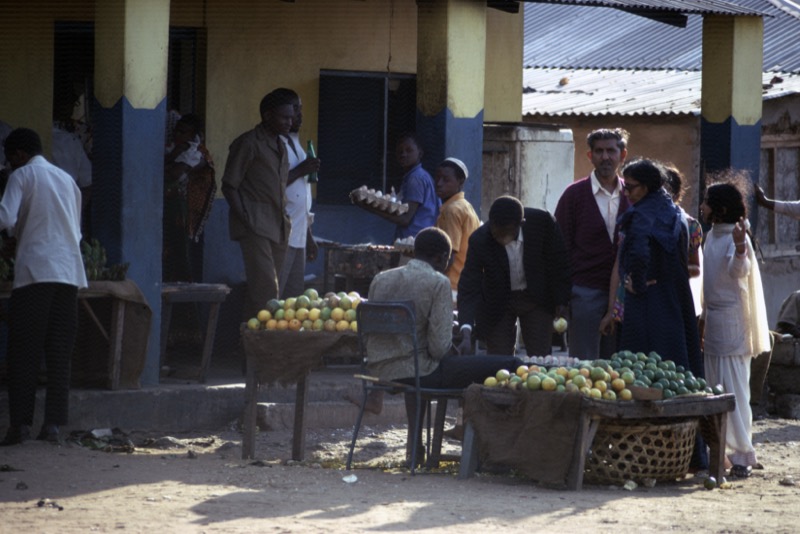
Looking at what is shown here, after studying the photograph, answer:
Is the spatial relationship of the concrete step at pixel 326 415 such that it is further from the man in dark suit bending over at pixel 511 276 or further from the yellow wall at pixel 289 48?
the yellow wall at pixel 289 48

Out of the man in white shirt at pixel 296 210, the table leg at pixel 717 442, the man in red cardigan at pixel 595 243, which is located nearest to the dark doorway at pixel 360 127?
the man in white shirt at pixel 296 210

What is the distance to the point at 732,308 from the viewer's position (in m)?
8.68

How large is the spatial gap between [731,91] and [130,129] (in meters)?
5.89

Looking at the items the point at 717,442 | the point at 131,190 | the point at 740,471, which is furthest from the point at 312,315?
the point at 740,471

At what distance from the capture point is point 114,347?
9586 millimetres

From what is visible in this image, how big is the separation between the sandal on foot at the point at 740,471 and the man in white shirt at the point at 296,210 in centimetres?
367

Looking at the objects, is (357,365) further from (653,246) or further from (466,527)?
(466,527)

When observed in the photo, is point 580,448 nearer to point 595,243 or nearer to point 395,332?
point 395,332

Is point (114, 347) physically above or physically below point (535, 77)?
below

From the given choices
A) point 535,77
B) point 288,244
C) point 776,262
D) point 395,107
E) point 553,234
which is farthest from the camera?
point 535,77

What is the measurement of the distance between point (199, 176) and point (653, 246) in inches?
168

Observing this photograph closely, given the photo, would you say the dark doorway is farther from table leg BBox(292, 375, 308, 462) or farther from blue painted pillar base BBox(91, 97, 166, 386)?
table leg BBox(292, 375, 308, 462)

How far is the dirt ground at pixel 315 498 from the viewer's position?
262 inches

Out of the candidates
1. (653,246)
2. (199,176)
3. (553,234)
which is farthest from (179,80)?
(653,246)
